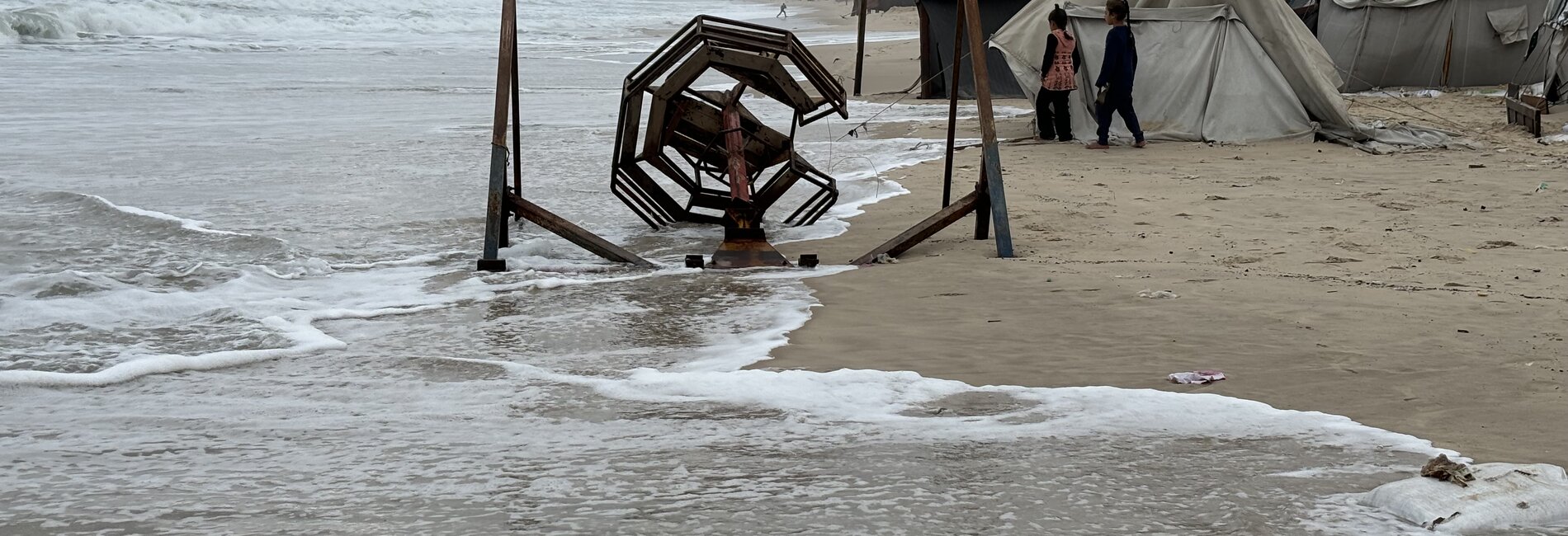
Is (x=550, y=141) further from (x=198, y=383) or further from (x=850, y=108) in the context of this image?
(x=198, y=383)

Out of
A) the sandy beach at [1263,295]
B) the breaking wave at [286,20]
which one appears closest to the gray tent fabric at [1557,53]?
the sandy beach at [1263,295]

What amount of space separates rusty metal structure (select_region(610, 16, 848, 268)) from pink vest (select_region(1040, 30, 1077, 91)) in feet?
15.5

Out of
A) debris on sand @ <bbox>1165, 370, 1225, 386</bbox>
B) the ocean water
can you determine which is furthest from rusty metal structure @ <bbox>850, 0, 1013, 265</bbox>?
debris on sand @ <bbox>1165, 370, 1225, 386</bbox>

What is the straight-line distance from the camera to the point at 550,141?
14008 mm

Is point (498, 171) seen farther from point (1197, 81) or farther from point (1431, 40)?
point (1431, 40)

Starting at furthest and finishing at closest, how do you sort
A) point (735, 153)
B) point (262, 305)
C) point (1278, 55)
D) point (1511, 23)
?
1. point (1511, 23)
2. point (1278, 55)
3. point (735, 153)
4. point (262, 305)

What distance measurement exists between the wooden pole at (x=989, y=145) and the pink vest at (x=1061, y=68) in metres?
5.87

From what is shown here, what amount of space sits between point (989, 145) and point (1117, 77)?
5.91m

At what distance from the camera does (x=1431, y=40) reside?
1883 centimetres

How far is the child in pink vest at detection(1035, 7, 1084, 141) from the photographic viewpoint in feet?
43.2

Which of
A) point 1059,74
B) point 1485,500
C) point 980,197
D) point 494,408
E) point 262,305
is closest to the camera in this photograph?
point 1485,500

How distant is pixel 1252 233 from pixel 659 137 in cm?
349

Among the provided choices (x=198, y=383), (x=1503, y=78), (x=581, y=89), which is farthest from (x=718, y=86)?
(x=198, y=383)

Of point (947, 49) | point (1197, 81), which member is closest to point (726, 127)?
point (1197, 81)
